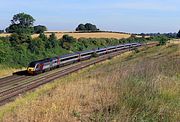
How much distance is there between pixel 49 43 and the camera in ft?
278

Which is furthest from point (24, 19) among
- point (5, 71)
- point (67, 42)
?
point (5, 71)

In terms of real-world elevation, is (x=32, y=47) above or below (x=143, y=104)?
below

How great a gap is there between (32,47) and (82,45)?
1253 inches

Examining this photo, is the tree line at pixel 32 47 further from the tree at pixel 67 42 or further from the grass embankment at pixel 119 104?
the grass embankment at pixel 119 104

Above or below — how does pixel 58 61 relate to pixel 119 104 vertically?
below

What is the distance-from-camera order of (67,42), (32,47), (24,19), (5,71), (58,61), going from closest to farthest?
1. (5,71)
2. (58,61)
3. (32,47)
4. (67,42)
5. (24,19)

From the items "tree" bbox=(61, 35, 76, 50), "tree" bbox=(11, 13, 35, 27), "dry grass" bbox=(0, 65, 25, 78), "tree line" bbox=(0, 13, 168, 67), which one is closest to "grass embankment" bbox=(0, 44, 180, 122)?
"dry grass" bbox=(0, 65, 25, 78)

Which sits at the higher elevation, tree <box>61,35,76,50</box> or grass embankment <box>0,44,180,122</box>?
grass embankment <box>0,44,180,122</box>

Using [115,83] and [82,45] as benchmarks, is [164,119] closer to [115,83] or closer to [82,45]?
[115,83]

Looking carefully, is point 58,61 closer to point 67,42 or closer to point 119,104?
point 67,42

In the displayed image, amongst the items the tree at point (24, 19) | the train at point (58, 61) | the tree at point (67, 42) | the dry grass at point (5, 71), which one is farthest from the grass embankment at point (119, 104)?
the tree at point (24, 19)

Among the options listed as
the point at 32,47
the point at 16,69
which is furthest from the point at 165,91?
the point at 32,47

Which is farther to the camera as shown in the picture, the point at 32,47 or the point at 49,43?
the point at 49,43

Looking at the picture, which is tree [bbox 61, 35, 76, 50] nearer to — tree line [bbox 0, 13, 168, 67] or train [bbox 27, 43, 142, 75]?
tree line [bbox 0, 13, 168, 67]
